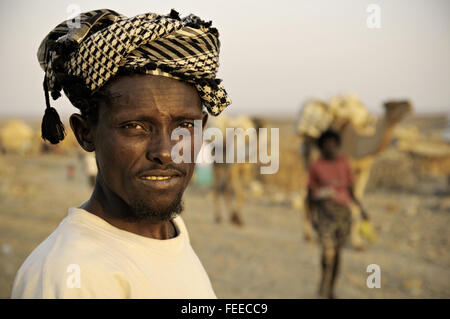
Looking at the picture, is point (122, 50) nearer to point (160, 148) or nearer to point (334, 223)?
point (160, 148)

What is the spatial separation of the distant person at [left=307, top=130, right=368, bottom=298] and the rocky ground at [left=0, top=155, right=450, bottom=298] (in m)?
0.93

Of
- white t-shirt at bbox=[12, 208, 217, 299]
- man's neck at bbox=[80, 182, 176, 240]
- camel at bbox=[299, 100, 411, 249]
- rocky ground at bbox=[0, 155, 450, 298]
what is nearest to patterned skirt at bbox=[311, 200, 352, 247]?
rocky ground at bbox=[0, 155, 450, 298]

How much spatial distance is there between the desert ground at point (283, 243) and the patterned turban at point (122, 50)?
5046 millimetres

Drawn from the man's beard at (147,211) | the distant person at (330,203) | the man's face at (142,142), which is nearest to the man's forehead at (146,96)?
the man's face at (142,142)

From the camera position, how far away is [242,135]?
11.3 metres

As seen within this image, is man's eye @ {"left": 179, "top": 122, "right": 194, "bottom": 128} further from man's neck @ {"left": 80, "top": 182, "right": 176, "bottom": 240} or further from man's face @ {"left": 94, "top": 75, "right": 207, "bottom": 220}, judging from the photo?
man's neck @ {"left": 80, "top": 182, "right": 176, "bottom": 240}

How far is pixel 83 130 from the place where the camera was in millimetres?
1604

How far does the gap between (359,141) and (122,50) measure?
8102mm

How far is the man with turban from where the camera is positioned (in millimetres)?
1434

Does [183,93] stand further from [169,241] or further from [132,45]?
[169,241]

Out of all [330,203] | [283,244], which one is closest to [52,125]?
[330,203]
